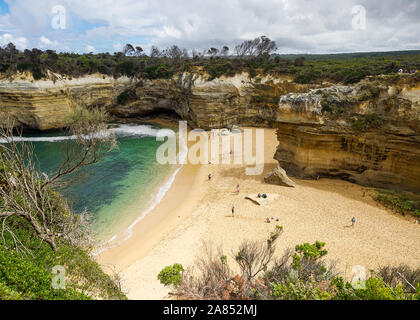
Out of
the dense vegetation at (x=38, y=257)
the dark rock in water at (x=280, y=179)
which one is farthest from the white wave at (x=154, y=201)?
the dark rock in water at (x=280, y=179)

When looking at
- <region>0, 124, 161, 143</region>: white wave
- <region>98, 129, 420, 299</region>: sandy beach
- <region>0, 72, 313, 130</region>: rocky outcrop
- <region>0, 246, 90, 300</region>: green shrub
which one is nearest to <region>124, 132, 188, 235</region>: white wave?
<region>98, 129, 420, 299</region>: sandy beach

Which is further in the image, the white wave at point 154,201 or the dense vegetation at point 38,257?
the white wave at point 154,201

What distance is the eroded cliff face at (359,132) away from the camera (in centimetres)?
1460

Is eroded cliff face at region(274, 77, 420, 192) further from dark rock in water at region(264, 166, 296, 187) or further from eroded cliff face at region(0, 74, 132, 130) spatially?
eroded cliff face at region(0, 74, 132, 130)

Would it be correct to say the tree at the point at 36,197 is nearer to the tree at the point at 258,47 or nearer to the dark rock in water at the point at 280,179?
the dark rock in water at the point at 280,179

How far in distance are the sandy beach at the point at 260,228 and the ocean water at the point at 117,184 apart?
4.82 feet

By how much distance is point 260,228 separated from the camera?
537 inches

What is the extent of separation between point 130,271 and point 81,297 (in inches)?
243

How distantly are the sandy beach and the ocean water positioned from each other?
4.82ft

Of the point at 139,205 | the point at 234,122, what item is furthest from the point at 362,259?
the point at 234,122

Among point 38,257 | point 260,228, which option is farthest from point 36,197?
point 260,228

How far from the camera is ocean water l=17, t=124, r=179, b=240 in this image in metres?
16.2

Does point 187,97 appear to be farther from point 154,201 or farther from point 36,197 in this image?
point 36,197
